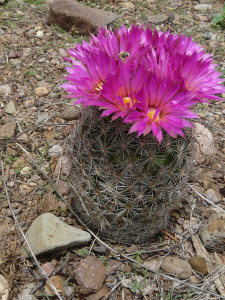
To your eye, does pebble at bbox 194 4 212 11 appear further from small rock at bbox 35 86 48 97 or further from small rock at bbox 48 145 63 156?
small rock at bbox 48 145 63 156

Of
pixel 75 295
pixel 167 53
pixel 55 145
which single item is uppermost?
pixel 167 53

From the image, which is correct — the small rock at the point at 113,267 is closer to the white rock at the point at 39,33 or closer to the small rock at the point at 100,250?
the small rock at the point at 100,250

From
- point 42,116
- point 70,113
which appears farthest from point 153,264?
point 42,116

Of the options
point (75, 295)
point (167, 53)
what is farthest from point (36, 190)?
point (167, 53)

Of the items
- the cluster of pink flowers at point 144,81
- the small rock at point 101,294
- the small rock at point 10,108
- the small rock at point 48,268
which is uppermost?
the cluster of pink flowers at point 144,81

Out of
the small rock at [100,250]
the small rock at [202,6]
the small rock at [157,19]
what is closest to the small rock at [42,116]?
the small rock at [100,250]

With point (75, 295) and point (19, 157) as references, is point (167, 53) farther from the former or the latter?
point (19, 157)

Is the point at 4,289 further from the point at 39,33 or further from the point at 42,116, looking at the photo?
the point at 39,33
